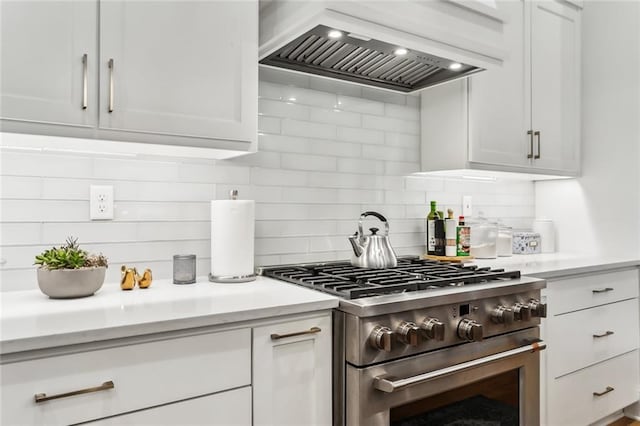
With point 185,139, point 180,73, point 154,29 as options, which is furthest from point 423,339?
point 154,29

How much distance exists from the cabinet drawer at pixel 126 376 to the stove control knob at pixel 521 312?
1014 mm

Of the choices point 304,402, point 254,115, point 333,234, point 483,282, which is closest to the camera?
point 304,402

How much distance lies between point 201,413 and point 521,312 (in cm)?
118

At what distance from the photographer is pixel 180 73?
147 cm

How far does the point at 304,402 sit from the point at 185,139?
897 millimetres

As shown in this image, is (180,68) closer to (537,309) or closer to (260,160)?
(260,160)

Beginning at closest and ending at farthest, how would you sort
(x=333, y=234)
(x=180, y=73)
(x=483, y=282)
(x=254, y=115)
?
(x=180, y=73) < (x=254, y=115) < (x=483, y=282) < (x=333, y=234)

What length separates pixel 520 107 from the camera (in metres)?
2.44

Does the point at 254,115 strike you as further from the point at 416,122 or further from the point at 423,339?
the point at 416,122

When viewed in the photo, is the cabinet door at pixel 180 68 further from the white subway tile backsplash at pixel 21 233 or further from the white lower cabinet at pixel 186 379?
the white lower cabinet at pixel 186 379

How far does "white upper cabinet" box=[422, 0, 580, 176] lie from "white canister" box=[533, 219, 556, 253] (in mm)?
367

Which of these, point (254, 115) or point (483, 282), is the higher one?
point (254, 115)

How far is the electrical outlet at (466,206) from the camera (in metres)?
2.65

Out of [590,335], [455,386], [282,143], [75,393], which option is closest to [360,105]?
[282,143]
